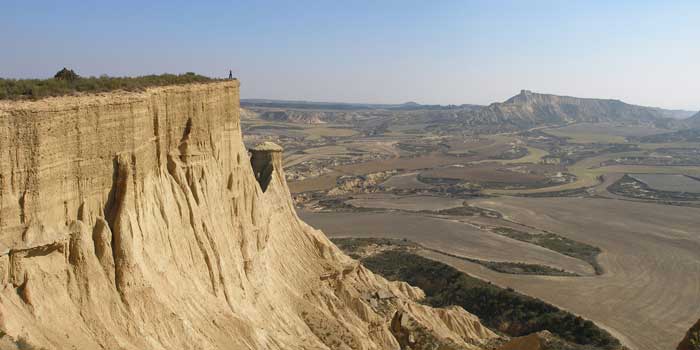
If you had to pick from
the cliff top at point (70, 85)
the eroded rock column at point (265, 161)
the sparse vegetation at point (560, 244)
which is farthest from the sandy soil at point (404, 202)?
the cliff top at point (70, 85)

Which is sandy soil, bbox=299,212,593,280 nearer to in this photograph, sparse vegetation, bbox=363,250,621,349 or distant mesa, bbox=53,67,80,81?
sparse vegetation, bbox=363,250,621,349

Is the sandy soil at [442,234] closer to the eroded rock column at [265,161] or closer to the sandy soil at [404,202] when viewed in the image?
the sandy soil at [404,202]

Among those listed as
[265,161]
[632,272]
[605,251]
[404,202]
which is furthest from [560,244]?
[265,161]

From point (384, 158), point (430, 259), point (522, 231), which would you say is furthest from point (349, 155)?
point (430, 259)

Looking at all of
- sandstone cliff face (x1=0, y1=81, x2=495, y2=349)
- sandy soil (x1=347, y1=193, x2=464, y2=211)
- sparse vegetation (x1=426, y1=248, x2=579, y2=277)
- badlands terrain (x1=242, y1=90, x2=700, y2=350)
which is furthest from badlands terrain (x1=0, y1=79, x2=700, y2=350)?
sandy soil (x1=347, y1=193, x2=464, y2=211)

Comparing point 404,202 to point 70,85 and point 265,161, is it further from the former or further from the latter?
point 70,85
